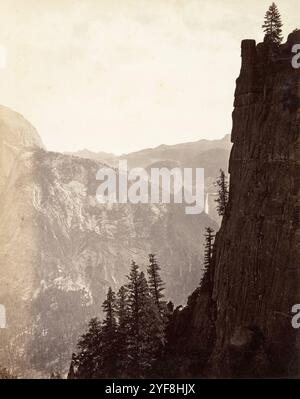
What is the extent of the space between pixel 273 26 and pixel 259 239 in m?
19.9

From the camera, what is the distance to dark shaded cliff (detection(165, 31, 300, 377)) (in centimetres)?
4034

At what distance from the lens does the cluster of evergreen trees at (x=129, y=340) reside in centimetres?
4559

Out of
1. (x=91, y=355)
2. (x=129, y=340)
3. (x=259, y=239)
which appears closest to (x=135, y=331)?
(x=129, y=340)

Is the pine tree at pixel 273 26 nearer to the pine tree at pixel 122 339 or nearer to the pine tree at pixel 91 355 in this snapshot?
the pine tree at pixel 122 339

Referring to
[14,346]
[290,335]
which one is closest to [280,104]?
[290,335]

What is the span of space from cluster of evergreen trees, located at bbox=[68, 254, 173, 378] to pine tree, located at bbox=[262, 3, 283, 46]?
86.2 feet

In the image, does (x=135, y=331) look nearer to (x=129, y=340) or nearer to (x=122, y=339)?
(x=129, y=340)

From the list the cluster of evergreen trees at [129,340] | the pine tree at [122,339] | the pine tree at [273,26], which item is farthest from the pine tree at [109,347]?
the pine tree at [273,26]

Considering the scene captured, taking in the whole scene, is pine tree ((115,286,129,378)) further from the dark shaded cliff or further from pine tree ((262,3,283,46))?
pine tree ((262,3,283,46))

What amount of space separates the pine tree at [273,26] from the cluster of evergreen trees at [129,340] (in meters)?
26.3

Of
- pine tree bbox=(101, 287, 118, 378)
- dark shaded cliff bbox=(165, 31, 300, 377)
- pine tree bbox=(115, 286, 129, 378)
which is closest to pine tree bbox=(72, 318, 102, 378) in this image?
pine tree bbox=(101, 287, 118, 378)

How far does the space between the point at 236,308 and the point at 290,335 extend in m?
5.67
